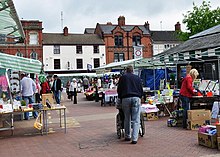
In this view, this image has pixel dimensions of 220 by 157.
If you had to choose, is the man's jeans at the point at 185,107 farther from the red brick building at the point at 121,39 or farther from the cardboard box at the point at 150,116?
the red brick building at the point at 121,39

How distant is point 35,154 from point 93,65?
1676 inches

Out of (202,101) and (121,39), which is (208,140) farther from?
(121,39)

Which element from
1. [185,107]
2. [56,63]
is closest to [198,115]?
[185,107]

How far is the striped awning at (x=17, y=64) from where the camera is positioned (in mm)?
10657

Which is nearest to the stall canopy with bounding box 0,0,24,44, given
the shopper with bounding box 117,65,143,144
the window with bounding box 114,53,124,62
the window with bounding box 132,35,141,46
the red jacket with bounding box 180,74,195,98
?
the shopper with bounding box 117,65,143,144

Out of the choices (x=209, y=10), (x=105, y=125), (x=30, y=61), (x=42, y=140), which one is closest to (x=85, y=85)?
(x=209, y=10)

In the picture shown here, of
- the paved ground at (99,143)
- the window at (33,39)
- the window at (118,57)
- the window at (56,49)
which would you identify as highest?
the window at (33,39)

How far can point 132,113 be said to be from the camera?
303 inches

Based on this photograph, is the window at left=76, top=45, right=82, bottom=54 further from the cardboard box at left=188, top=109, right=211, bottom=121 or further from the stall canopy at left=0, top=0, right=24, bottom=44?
the cardboard box at left=188, top=109, right=211, bottom=121

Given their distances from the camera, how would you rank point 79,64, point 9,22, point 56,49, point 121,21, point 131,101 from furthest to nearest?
point 121,21 < point 79,64 < point 56,49 < point 9,22 < point 131,101

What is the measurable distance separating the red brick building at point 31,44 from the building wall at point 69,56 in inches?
40.9

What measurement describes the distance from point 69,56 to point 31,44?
19.6 feet

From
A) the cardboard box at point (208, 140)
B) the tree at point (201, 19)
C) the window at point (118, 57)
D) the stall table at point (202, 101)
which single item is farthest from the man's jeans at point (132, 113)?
the window at point (118, 57)

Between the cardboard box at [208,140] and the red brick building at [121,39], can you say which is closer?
the cardboard box at [208,140]
